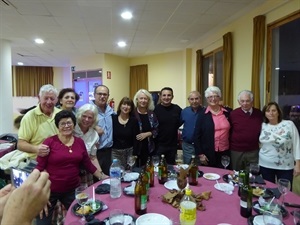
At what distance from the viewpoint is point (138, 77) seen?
340 inches

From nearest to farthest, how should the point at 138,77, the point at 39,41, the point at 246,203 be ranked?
the point at 246,203 < the point at 39,41 < the point at 138,77

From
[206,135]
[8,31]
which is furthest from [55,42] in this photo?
[206,135]

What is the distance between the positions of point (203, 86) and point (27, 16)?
4510 millimetres

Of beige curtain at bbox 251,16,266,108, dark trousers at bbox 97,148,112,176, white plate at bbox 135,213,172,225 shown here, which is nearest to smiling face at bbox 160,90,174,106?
dark trousers at bbox 97,148,112,176

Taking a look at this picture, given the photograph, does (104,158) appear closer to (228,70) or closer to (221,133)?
(221,133)

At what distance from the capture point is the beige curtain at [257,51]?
12.5 feet

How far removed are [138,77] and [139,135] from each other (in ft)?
19.6

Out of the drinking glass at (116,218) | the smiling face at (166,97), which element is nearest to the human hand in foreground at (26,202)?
the drinking glass at (116,218)

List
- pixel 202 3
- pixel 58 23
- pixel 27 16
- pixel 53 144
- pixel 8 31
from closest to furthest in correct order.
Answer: pixel 53 144, pixel 202 3, pixel 27 16, pixel 58 23, pixel 8 31

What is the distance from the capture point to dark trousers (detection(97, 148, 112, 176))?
2.78 metres

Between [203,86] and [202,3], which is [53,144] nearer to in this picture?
[202,3]

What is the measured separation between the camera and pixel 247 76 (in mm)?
4332

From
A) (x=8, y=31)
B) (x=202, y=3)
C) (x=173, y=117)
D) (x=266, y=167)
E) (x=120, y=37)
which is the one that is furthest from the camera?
(x=120, y=37)

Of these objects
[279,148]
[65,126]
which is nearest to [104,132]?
[65,126]
